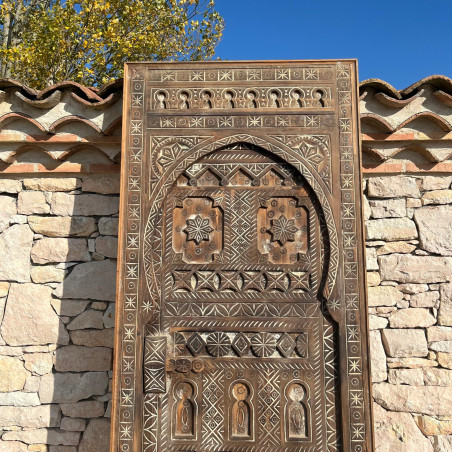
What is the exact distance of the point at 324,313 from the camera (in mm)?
2674

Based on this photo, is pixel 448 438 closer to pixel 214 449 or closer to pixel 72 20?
pixel 214 449

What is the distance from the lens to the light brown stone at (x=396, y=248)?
10.0 feet

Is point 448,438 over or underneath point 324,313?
underneath

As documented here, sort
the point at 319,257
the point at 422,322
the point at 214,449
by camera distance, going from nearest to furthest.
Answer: the point at 214,449 → the point at 319,257 → the point at 422,322

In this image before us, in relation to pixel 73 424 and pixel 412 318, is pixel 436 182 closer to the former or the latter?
pixel 412 318

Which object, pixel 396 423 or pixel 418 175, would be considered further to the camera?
pixel 418 175

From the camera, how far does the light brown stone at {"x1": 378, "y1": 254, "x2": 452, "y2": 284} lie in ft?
9.87

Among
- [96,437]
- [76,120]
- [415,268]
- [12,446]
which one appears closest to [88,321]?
[96,437]

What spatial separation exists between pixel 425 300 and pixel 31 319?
2.67 metres

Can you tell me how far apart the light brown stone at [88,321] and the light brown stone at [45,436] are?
67 centimetres

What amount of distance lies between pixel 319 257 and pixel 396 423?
1.22 m

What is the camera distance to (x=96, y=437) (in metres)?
2.93

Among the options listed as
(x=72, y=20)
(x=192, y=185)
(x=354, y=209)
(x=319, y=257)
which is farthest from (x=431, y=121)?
(x=72, y=20)

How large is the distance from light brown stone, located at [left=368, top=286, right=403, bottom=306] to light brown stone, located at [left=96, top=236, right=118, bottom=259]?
179cm
